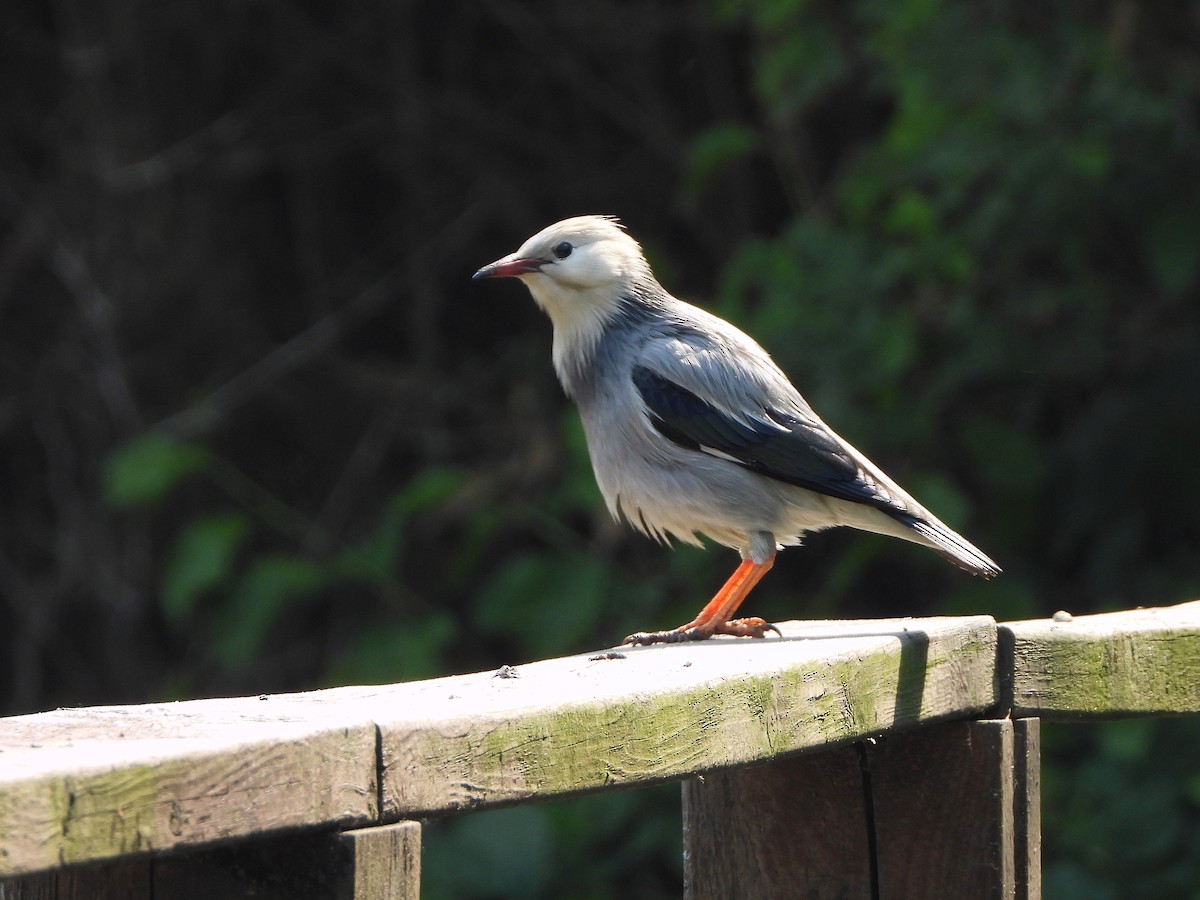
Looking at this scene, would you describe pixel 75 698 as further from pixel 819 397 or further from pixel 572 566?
pixel 819 397

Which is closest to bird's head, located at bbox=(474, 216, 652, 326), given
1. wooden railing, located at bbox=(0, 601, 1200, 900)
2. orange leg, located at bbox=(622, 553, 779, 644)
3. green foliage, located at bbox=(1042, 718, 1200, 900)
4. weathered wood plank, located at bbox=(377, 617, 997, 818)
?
orange leg, located at bbox=(622, 553, 779, 644)

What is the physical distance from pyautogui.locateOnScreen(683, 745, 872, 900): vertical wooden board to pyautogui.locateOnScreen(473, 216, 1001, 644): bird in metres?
0.99

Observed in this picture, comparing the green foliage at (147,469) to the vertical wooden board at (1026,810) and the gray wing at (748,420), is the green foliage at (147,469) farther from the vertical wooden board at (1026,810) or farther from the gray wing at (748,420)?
the vertical wooden board at (1026,810)

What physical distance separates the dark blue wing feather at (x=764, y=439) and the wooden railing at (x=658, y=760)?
0.72 m

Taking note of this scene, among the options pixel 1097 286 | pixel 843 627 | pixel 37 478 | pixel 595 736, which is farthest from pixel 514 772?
pixel 37 478

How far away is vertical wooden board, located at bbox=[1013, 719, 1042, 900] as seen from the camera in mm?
2926

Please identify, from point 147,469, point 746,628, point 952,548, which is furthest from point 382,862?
point 147,469

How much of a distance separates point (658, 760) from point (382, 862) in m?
0.54

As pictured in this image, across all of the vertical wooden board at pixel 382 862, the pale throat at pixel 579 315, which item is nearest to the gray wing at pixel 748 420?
the pale throat at pixel 579 315

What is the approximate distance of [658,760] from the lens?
2389 mm

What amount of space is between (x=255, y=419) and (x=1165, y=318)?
4.61 meters

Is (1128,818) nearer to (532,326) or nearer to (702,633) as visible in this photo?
(702,633)

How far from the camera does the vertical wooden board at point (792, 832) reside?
3.02m

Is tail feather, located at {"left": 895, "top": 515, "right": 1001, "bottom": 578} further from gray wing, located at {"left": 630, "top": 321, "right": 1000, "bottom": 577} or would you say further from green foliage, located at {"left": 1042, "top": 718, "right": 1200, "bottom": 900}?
green foliage, located at {"left": 1042, "top": 718, "right": 1200, "bottom": 900}
